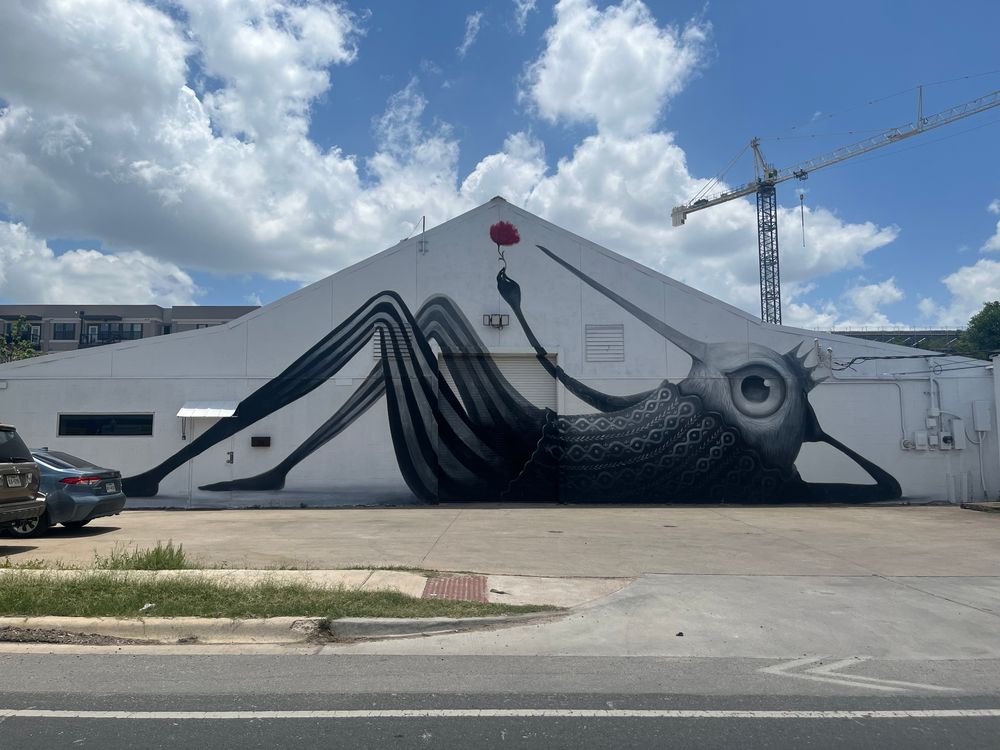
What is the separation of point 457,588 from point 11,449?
265 inches

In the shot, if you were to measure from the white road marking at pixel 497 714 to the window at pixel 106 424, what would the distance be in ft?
51.2

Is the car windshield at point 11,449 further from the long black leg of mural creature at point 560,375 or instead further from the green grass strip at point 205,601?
the long black leg of mural creature at point 560,375

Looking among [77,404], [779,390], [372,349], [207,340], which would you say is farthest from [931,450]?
[77,404]

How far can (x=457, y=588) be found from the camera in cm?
891

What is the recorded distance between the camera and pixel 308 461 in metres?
19.8

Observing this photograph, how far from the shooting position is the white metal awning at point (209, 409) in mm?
19406

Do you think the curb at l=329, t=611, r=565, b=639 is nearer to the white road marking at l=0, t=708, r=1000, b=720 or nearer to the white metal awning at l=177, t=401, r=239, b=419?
the white road marking at l=0, t=708, r=1000, b=720

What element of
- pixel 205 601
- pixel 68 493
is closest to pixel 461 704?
pixel 205 601

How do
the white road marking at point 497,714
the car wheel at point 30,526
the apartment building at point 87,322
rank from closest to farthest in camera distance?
the white road marking at point 497,714 < the car wheel at point 30,526 < the apartment building at point 87,322

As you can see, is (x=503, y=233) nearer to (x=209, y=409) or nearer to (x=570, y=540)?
→ (x=209, y=409)

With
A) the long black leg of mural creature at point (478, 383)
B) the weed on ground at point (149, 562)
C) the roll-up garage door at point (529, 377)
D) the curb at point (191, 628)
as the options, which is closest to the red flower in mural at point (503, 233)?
the long black leg of mural creature at point (478, 383)

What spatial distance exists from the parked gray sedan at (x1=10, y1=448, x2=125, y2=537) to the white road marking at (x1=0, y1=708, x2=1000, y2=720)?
28.7 ft

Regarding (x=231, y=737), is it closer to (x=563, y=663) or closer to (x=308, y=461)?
(x=563, y=663)

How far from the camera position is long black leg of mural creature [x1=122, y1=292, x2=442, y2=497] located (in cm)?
1966
